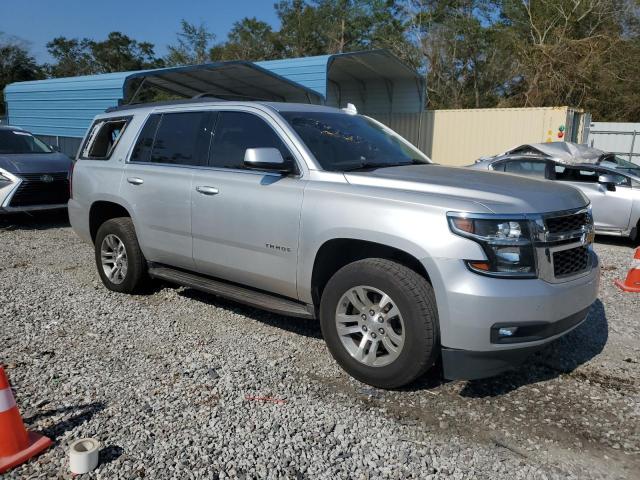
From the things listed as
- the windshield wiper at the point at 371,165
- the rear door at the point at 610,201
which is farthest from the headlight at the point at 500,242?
the rear door at the point at 610,201

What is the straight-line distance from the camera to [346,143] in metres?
4.38

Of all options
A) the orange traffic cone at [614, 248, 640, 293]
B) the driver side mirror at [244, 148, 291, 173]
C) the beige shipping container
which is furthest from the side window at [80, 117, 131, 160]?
the beige shipping container

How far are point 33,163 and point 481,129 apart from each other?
14017mm

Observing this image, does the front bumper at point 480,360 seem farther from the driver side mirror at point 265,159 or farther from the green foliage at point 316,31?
the green foliage at point 316,31

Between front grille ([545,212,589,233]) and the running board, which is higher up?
front grille ([545,212,589,233])

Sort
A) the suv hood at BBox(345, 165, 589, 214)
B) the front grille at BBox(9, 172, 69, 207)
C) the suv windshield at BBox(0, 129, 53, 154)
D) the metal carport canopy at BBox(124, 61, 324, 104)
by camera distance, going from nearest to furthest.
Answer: the suv hood at BBox(345, 165, 589, 214)
the front grille at BBox(9, 172, 69, 207)
the suv windshield at BBox(0, 129, 53, 154)
the metal carport canopy at BBox(124, 61, 324, 104)

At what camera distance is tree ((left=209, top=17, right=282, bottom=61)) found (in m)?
44.9

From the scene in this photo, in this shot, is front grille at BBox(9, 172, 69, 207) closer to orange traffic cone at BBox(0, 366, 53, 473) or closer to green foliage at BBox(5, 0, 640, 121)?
orange traffic cone at BBox(0, 366, 53, 473)

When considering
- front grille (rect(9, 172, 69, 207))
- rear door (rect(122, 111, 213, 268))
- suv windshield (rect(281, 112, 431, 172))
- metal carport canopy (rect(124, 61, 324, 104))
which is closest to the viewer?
suv windshield (rect(281, 112, 431, 172))

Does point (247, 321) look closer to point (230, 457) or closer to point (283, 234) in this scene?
point (283, 234)

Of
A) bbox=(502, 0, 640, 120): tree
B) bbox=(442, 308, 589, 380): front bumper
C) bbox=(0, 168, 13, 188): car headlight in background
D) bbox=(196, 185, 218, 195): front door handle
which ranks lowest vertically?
bbox=(442, 308, 589, 380): front bumper

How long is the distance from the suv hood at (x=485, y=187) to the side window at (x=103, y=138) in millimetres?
2987

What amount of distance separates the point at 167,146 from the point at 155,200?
0.52m

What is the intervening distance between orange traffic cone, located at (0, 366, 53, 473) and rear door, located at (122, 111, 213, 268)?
6.87ft
